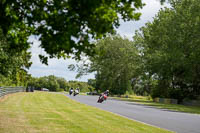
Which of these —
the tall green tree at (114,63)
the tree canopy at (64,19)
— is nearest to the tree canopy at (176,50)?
Result: the tall green tree at (114,63)

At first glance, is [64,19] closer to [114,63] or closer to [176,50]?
[176,50]

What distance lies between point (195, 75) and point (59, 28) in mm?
46980

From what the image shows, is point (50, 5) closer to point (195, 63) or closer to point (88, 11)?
point (88, 11)

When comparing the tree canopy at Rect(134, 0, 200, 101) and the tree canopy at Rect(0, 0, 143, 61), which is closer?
the tree canopy at Rect(0, 0, 143, 61)

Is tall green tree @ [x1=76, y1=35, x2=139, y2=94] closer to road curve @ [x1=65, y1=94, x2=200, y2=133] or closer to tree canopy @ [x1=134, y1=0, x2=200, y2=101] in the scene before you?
tree canopy @ [x1=134, y1=0, x2=200, y2=101]

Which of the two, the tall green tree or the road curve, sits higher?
the tall green tree

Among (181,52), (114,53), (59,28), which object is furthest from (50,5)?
(114,53)

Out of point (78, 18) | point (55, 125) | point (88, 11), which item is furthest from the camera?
point (55, 125)

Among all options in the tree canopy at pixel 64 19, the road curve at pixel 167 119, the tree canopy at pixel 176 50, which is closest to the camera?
the tree canopy at pixel 64 19

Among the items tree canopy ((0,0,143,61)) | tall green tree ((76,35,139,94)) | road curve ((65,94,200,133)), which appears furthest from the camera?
tall green tree ((76,35,139,94))

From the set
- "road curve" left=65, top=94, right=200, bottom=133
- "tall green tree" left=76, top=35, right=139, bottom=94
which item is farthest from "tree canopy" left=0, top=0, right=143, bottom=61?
"tall green tree" left=76, top=35, right=139, bottom=94

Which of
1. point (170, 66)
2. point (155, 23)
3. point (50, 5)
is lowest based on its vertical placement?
point (50, 5)

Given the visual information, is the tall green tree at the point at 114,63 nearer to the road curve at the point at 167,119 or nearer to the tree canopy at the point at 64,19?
the road curve at the point at 167,119

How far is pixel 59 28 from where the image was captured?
6.99 meters
